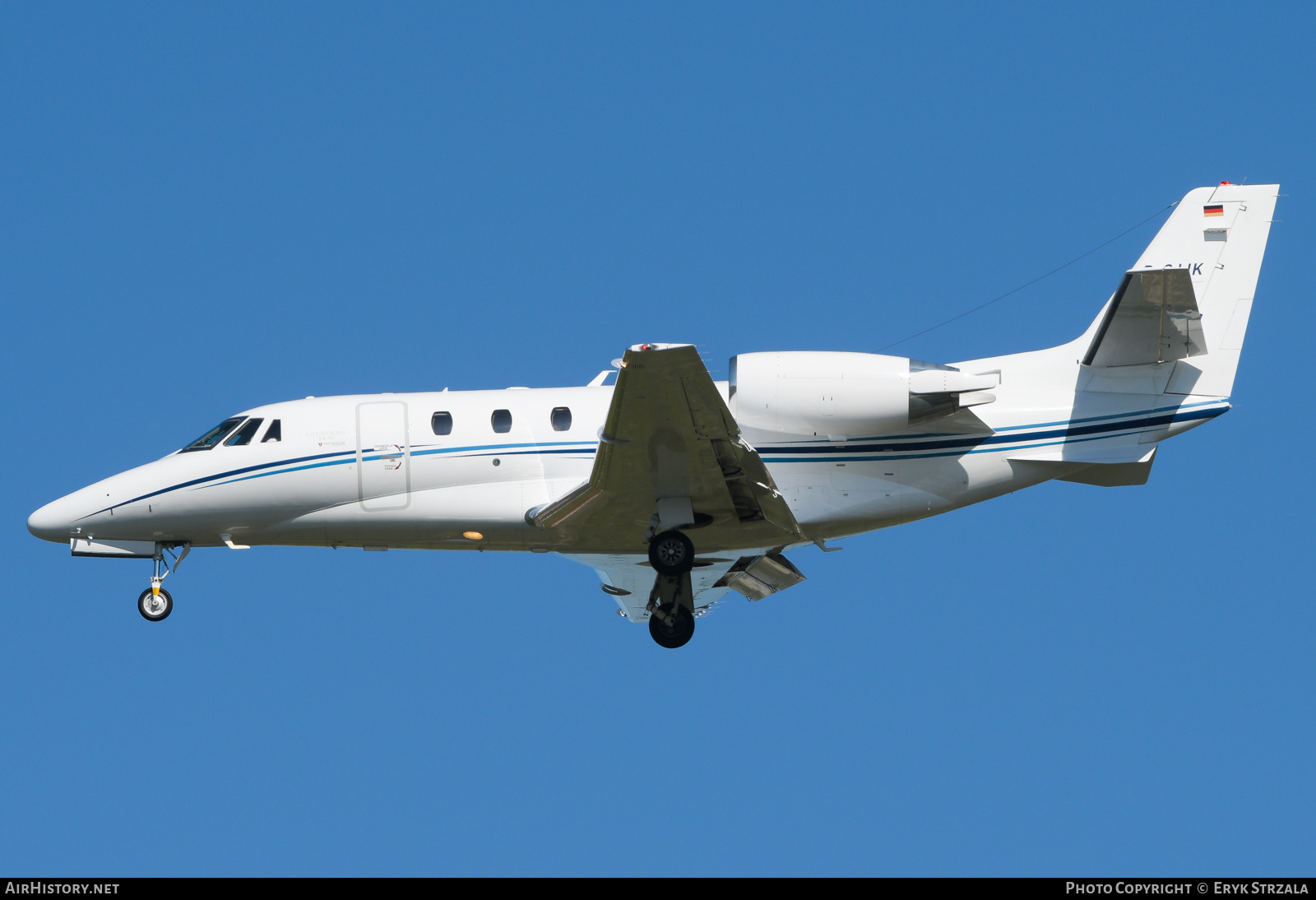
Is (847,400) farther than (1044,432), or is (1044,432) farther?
(1044,432)

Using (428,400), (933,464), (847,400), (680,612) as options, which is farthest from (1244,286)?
(428,400)

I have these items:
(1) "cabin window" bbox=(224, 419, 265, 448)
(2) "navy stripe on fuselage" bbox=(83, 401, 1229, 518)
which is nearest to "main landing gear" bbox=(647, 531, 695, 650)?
(2) "navy stripe on fuselage" bbox=(83, 401, 1229, 518)

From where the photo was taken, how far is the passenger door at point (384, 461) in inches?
700

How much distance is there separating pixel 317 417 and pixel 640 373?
18.5ft

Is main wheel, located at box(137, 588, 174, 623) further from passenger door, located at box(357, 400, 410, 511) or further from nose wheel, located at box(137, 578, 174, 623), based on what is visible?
Result: passenger door, located at box(357, 400, 410, 511)

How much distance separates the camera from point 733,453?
1612 centimetres

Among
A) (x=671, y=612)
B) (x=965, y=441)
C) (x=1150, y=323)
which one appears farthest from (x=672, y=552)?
(x=1150, y=323)

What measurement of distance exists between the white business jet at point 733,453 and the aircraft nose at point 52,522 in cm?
3

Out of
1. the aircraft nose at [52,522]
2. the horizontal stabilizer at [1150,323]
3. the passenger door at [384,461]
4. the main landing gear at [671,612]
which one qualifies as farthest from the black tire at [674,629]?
the aircraft nose at [52,522]

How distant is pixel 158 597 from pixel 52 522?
1713 millimetres

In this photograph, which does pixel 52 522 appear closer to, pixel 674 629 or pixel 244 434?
pixel 244 434

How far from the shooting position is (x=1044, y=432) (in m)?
17.4
